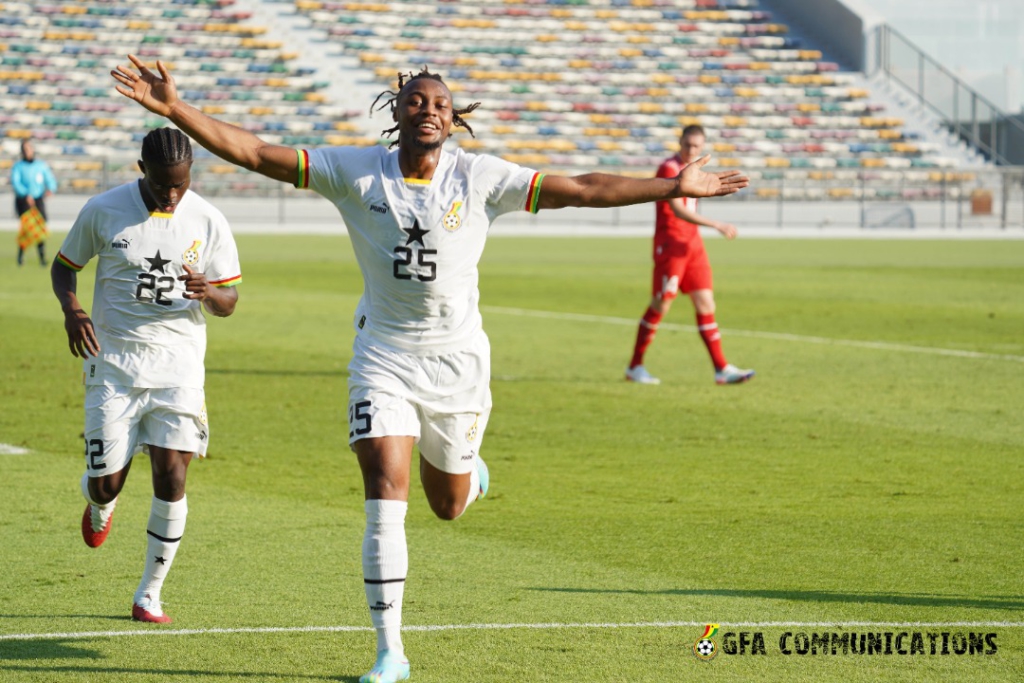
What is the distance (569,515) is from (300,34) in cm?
4244

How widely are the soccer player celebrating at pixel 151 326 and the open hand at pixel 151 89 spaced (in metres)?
0.55

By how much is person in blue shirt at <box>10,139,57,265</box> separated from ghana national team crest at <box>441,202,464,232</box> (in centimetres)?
2159

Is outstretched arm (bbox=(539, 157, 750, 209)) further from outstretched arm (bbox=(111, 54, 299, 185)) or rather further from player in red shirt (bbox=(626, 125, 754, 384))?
player in red shirt (bbox=(626, 125, 754, 384))

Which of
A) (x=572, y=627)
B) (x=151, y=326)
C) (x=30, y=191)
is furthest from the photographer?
(x=30, y=191)

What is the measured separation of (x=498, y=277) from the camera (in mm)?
25578

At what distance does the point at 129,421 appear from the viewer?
604 centimetres

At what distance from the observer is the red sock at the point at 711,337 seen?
1319cm

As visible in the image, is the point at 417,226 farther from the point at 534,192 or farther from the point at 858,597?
the point at 858,597

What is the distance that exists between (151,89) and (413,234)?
3.55 feet

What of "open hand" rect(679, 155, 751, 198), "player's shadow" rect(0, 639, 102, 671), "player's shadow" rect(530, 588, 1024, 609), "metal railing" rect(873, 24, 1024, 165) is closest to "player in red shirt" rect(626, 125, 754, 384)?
"player's shadow" rect(530, 588, 1024, 609)

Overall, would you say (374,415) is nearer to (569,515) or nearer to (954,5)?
(569,515)

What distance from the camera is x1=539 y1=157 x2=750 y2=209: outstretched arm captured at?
5.56 metres

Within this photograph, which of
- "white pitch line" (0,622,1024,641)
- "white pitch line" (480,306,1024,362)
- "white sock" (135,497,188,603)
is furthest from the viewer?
"white pitch line" (480,306,1024,362)

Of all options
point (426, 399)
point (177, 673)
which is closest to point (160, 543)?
point (177, 673)
